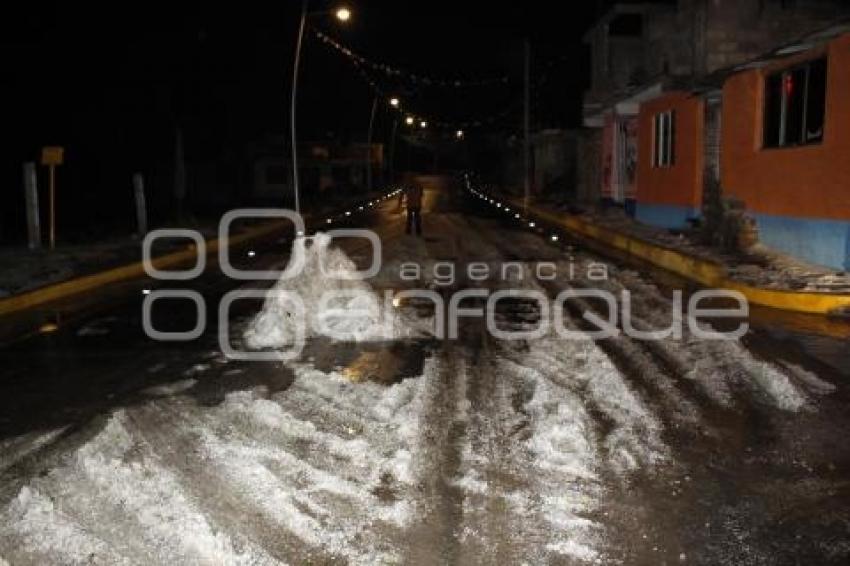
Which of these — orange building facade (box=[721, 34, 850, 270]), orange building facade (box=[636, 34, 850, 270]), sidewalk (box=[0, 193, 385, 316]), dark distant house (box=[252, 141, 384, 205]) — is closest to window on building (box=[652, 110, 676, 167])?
orange building facade (box=[636, 34, 850, 270])

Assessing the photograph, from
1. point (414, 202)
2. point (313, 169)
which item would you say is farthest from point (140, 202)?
point (313, 169)

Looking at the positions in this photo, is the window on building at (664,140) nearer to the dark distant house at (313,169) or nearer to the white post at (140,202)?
the white post at (140,202)

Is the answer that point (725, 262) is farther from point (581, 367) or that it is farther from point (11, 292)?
point (11, 292)

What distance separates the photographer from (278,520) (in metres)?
4.53

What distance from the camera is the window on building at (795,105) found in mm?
13828

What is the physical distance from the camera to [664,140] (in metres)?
23.9

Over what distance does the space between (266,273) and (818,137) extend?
1058 centimetres

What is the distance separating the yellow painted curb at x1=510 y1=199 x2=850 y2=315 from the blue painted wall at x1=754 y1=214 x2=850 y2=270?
171 cm

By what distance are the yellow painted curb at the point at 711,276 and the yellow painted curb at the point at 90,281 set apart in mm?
10635

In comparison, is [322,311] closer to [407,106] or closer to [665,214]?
[665,214]

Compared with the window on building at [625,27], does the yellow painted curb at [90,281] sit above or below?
below

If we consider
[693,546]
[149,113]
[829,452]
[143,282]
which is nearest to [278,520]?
[693,546]

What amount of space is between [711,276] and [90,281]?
11113mm

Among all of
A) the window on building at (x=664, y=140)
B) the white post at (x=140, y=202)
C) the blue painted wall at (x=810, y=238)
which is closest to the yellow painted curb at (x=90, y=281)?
the white post at (x=140, y=202)
